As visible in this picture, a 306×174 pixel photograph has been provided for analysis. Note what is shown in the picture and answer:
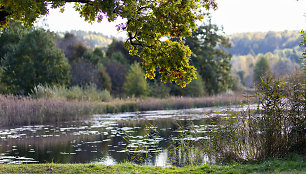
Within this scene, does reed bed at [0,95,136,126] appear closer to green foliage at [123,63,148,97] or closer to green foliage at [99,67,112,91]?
green foliage at [123,63,148,97]

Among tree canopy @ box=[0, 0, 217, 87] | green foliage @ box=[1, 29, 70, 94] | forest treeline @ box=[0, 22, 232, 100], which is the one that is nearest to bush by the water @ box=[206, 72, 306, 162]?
tree canopy @ box=[0, 0, 217, 87]

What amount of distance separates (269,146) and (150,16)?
4829 millimetres

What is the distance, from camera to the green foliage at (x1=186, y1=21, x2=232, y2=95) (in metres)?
46.9

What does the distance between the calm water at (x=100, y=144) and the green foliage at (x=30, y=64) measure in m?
13.9

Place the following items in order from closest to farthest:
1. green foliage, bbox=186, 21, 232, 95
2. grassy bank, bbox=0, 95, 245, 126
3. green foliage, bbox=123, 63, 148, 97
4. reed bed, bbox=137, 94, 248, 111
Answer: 1. grassy bank, bbox=0, 95, 245, 126
2. reed bed, bbox=137, 94, 248, 111
3. green foliage, bbox=123, 63, 148, 97
4. green foliage, bbox=186, 21, 232, 95

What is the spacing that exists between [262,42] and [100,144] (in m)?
175

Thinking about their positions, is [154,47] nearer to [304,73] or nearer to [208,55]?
[304,73]

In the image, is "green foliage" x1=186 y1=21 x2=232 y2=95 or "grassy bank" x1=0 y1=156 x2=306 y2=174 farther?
"green foliage" x1=186 y1=21 x2=232 y2=95

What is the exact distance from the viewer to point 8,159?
11.9 metres

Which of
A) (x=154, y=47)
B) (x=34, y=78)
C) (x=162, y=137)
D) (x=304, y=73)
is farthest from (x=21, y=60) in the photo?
(x=304, y=73)

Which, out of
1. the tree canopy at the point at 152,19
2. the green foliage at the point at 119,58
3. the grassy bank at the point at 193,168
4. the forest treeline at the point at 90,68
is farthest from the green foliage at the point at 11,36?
the grassy bank at the point at 193,168

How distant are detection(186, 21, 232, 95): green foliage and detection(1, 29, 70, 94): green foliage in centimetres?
1949

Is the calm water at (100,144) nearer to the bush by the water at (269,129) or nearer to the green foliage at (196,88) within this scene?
the bush by the water at (269,129)

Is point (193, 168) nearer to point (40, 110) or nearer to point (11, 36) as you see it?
point (40, 110)
